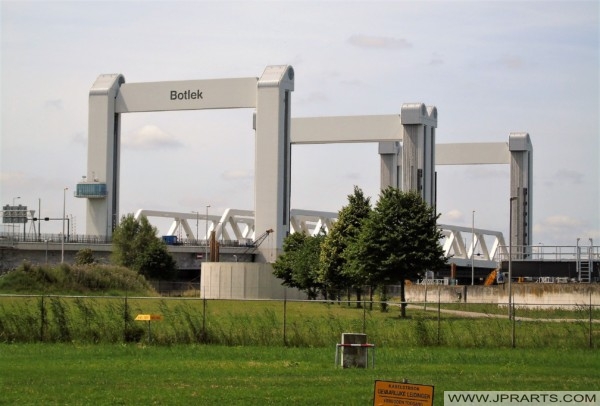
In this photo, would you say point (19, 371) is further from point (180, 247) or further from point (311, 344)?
point (180, 247)

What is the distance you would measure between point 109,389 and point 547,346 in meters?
15.6

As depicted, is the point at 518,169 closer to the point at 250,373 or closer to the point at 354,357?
the point at 354,357

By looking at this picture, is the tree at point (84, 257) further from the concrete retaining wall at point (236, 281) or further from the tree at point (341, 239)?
the tree at point (341, 239)

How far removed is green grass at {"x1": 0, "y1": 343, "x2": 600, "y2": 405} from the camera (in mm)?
20859

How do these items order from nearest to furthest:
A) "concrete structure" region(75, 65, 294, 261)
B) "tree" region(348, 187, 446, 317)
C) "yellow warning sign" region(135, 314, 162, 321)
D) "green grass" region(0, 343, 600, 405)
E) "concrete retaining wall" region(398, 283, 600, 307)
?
"green grass" region(0, 343, 600, 405) → "yellow warning sign" region(135, 314, 162, 321) → "concrete retaining wall" region(398, 283, 600, 307) → "tree" region(348, 187, 446, 317) → "concrete structure" region(75, 65, 294, 261)

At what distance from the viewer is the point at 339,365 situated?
2661 centimetres

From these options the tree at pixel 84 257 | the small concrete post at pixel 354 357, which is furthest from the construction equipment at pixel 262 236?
the small concrete post at pixel 354 357

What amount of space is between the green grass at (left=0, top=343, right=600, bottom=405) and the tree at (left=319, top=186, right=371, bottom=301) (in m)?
34.1

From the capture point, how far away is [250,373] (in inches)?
979

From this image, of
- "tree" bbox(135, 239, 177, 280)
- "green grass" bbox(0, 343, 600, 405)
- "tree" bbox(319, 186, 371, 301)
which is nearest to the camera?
"green grass" bbox(0, 343, 600, 405)

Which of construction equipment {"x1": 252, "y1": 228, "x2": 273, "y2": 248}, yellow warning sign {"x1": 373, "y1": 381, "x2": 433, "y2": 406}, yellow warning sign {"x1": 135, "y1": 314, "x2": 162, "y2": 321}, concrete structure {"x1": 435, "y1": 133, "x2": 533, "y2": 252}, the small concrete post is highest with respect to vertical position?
concrete structure {"x1": 435, "y1": 133, "x2": 533, "y2": 252}

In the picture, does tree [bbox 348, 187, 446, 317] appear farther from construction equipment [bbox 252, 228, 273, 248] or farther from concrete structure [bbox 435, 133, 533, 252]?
concrete structure [bbox 435, 133, 533, 252]

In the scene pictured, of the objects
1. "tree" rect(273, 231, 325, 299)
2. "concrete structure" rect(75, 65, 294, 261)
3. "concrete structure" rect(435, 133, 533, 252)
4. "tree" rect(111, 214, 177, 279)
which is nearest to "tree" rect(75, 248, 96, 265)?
"tree" rect(111, 214, 177, 279)

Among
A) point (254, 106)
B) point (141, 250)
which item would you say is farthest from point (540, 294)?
point (141, 250)
